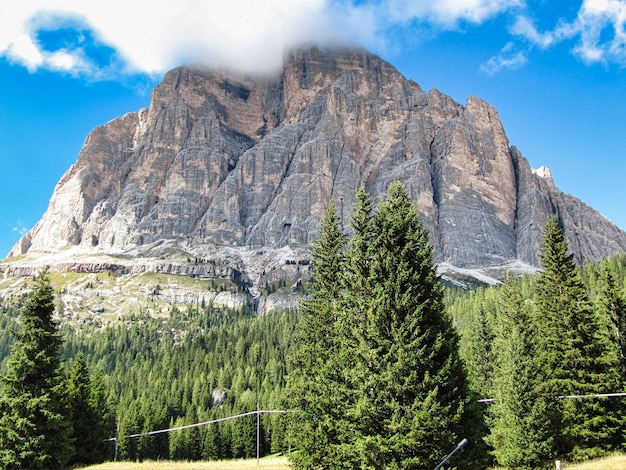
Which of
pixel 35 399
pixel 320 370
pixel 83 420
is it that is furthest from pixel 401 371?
pixel 83 420

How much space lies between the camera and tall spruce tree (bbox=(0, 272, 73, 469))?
3022cm

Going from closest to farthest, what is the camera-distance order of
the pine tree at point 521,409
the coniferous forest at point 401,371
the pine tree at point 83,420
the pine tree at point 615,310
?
the coniferous forest at point 401,371, the pine tree at point 521,409, the pine tree at point 615,310, the pine tree at point 83,420

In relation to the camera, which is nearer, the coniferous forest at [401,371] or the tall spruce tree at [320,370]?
the coniferous forest at [401,371]

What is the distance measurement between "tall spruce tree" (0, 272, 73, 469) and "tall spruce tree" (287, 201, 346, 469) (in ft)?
49.5

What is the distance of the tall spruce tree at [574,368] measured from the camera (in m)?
31.3

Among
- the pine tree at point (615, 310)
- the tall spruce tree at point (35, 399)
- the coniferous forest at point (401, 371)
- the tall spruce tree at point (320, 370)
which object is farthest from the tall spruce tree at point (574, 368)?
A: the tall spruce tree at point (35, 399)

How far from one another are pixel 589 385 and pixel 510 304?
953cm

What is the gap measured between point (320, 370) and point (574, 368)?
1771 centimetres

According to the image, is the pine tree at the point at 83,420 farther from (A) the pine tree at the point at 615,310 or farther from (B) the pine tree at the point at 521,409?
(A) the pine tree at the point at 615,310

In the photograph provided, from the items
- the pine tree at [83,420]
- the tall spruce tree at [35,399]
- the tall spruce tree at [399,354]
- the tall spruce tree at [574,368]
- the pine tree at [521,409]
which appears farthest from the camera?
the pine tree at [83,420]

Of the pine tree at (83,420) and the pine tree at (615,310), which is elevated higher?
the pine tree at (615,310)

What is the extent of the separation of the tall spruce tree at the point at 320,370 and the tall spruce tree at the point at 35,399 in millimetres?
15077

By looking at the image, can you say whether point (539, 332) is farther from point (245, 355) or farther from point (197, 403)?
point (245, 355)

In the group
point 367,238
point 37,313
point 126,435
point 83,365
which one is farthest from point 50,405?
point 126,435
